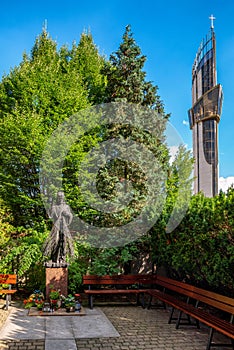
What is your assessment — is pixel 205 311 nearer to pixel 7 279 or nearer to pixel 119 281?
pixel 119 281

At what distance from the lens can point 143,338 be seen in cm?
668

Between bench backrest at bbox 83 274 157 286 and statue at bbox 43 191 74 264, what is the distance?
2.86 ft

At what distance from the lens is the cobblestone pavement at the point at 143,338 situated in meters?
6.13

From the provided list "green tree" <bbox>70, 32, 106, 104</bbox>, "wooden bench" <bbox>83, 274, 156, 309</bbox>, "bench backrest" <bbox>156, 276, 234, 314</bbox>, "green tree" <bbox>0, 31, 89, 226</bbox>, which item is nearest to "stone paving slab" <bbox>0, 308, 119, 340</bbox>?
"wooden bench" <bbox>83, 274, 156, 309</bbox>

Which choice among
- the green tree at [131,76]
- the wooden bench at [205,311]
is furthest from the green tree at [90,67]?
the wooden bench at [205,311]

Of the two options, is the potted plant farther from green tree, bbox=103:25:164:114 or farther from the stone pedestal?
green tree, bbox=103:25:164:114

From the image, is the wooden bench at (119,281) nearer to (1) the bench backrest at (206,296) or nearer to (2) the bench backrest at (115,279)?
(2) the bench backrest at (115,279)

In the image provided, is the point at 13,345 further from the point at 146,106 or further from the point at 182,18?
the point at 146,106

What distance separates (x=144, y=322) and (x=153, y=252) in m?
3.58

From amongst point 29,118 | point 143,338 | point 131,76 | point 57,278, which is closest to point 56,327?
point 143,338

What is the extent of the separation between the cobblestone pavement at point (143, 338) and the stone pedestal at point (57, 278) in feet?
5.34

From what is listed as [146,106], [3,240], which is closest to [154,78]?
[146,106]

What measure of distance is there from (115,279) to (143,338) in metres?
3.73

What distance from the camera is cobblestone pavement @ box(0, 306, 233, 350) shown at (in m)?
6.13
